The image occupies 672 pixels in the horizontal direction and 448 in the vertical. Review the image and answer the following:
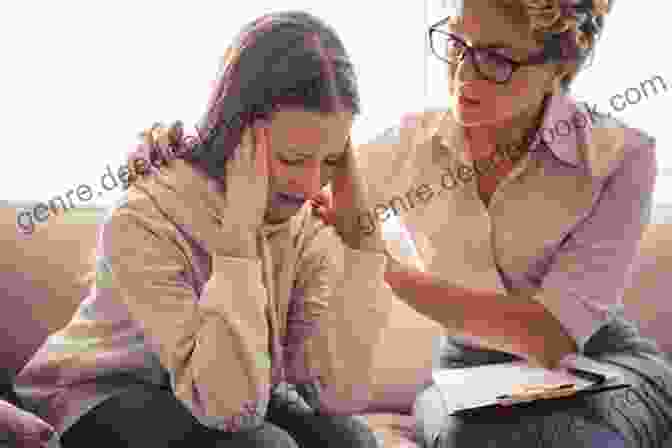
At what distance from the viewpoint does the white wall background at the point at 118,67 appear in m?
1.92

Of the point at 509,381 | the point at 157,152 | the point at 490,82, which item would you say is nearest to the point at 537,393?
the point at 509,381

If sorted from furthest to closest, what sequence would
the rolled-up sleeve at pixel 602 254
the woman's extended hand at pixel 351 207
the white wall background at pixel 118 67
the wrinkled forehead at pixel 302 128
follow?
the white wall background at pixel 118 67, the rolled-up sleeve at pixel 602 254, the woman's extended hand at pixel 351 207, the wrinkled forehead at pixel 302 128

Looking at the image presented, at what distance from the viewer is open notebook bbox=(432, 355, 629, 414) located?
46.3 inches

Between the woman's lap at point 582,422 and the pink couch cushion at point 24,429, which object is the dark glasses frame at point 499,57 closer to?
the woman's lap at point 582,422

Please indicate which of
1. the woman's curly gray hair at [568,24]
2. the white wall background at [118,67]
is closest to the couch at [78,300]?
the white wall background at [118,67]

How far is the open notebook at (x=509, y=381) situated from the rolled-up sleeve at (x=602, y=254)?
0.07 meters

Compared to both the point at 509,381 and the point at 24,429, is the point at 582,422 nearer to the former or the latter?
the point at 509,381

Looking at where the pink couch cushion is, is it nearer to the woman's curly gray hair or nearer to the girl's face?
the girl's face

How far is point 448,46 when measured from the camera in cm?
133

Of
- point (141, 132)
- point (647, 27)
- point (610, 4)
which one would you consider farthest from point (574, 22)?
point (647, 27)

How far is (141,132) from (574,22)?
2.06 feet

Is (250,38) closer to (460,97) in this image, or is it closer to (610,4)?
(460,97)

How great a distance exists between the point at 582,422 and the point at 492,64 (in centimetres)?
52

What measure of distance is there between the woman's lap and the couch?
233mm
